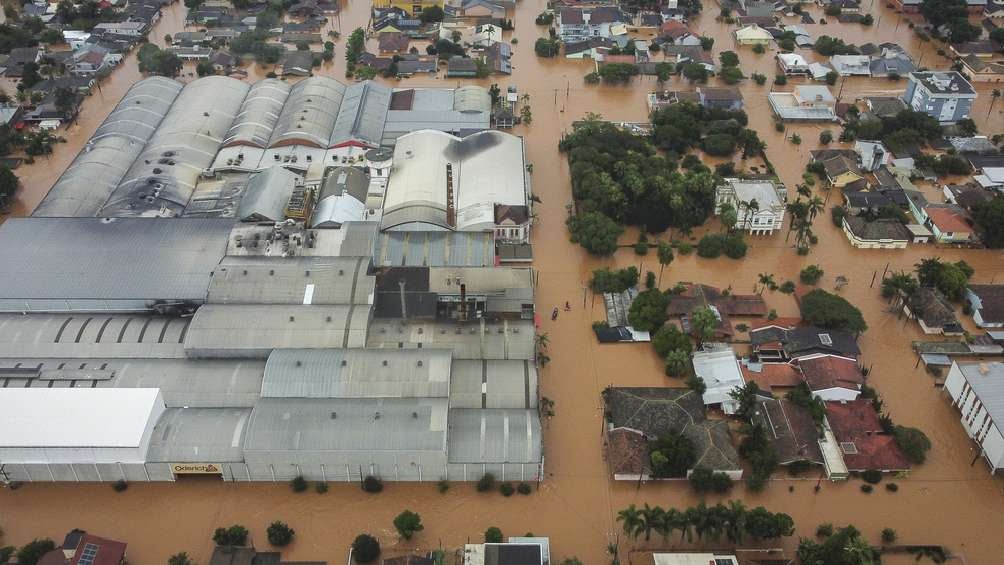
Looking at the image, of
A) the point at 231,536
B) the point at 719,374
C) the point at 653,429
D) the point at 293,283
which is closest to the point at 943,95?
the point at 719,374

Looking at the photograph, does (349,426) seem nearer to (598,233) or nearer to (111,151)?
(598,233)

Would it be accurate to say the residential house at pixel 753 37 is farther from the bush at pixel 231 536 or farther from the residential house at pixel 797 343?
the bush at pixel 231 536

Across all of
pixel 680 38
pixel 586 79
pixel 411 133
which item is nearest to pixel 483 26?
pixel 586 79

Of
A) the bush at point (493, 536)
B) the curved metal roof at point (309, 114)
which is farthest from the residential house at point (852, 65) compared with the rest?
the bush at point (493, 536)

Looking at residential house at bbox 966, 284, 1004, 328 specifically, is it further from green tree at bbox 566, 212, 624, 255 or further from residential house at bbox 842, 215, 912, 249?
green tree at bbox 566, 212, 624, 255

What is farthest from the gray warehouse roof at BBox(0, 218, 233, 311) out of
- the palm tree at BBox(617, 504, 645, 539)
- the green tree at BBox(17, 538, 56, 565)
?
the palm tree at BBox(617, 504, 645, 539)

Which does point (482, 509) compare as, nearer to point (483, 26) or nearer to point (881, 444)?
point (881, 444)
